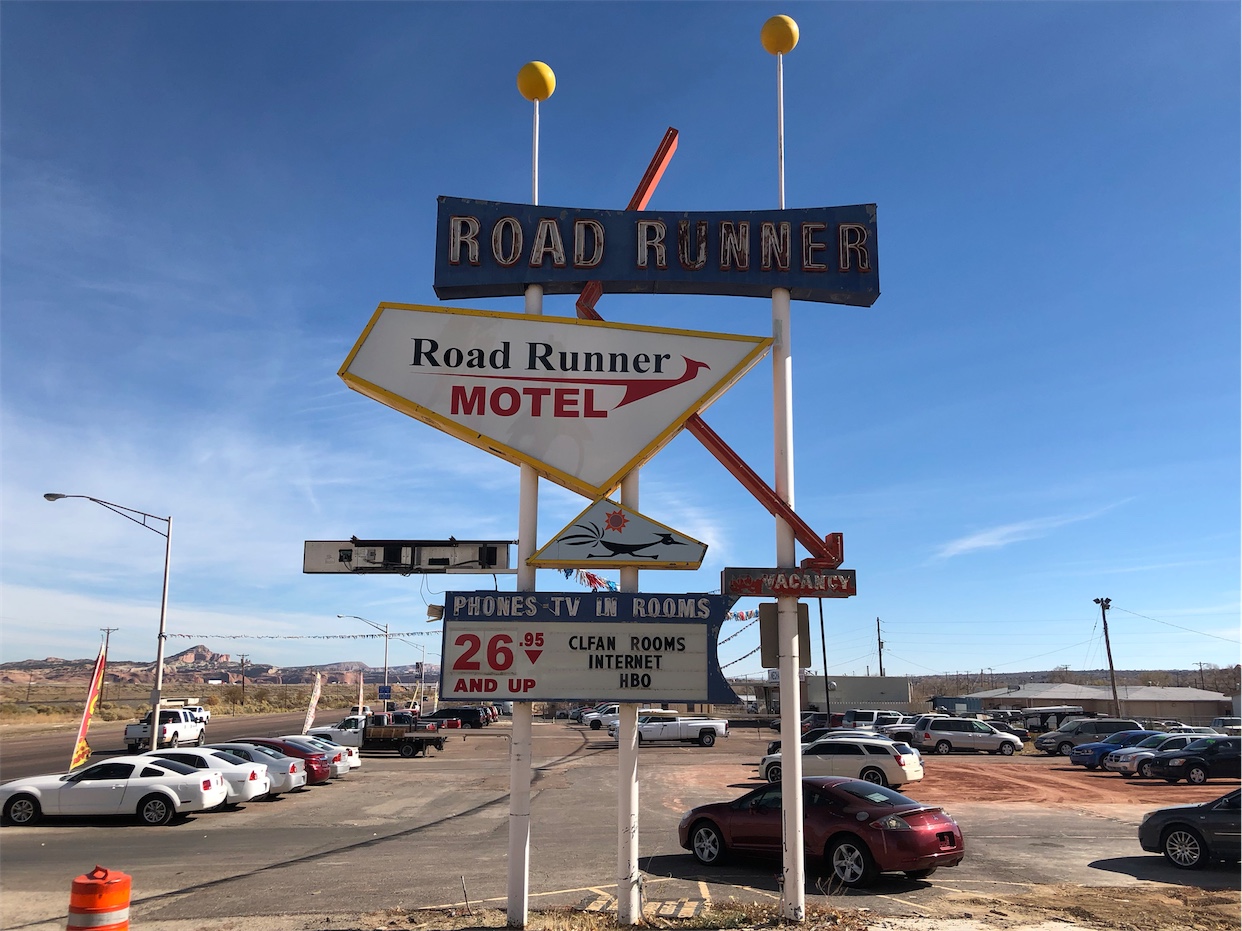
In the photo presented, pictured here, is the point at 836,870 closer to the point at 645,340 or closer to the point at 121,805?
the point at 645,340

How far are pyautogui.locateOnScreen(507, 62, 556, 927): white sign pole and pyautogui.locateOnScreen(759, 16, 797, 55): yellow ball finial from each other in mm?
2733

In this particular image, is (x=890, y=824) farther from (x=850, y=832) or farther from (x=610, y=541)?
(x=610, y=541)

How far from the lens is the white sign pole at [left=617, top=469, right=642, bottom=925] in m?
9.78

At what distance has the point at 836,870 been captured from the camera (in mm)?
11961

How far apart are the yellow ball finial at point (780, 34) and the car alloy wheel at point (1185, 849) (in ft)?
41.0

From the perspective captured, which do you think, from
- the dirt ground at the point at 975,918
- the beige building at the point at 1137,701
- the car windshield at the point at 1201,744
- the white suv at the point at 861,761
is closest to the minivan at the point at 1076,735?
the car windshield at the point at 1201,744

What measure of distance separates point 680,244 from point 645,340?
133 centimetres

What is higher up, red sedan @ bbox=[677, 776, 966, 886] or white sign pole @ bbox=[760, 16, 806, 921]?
white sign pole @ bbox=[760, 16, 806, 921]

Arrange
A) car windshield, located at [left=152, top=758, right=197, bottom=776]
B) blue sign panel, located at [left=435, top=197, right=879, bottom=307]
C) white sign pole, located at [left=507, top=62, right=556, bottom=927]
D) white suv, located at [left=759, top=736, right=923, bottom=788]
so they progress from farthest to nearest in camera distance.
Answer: white suv, located at [left=759, top=736, right=923, bottom=788], car windshield, located at [left=152, top=758, right=197, bottom=776], blue sign panel, located at [left=435, top=197, right=879, bottom=307], white sign pole, located at [left=507, top=62, right=556, bottom=927]

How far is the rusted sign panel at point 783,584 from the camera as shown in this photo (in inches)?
405

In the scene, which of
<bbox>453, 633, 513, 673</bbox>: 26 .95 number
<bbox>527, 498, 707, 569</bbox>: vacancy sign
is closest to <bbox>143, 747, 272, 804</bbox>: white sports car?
<bbox>453, 633, 513, 673</bbox>: 26 .95 number

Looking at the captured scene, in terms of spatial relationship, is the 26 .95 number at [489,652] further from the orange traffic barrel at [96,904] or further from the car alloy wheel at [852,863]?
the car alloy wheel at [852,863]

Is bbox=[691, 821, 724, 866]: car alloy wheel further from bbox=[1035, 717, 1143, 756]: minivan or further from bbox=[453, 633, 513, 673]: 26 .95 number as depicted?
bbox=[1035, 717, 1143, 756]: minivan

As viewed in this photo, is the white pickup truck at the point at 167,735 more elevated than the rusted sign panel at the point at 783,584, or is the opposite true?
the rusted sign panel at the point at 783,584
